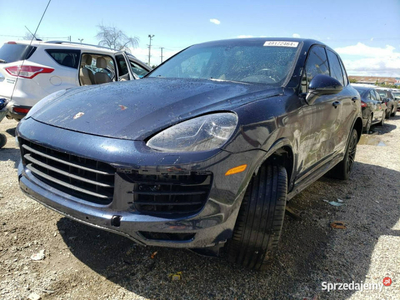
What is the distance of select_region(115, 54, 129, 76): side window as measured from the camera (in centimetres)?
629

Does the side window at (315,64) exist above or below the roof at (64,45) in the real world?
above

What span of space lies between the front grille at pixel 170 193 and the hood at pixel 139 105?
0.87 feet

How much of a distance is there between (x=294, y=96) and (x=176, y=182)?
1.33 m

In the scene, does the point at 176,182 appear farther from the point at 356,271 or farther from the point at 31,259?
the point at 356,271

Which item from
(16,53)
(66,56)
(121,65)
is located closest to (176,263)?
(66,56)

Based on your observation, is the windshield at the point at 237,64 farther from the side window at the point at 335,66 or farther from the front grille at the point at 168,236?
the front grille at the point at 168,236

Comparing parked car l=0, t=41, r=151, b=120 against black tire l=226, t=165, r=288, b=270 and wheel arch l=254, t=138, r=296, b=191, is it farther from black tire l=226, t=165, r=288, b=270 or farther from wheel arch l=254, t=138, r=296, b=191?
black tire l=226, t=165, r=288, b=270

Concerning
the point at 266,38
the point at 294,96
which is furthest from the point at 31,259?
the point at 266,38

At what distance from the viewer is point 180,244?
178 cm

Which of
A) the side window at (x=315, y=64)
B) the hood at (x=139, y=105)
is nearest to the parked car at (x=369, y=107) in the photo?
the side window at (x=315, y=64)

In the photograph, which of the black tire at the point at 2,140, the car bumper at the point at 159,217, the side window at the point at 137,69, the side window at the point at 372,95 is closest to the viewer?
the car bumper at the point at 159,217

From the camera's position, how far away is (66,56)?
5562 millimetres

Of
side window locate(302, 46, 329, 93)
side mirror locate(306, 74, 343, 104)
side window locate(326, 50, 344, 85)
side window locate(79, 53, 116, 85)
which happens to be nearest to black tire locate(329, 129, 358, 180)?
side window locate(326, 50, 344, 85)

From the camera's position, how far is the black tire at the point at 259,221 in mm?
1979
